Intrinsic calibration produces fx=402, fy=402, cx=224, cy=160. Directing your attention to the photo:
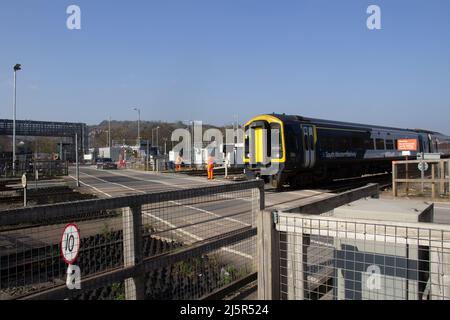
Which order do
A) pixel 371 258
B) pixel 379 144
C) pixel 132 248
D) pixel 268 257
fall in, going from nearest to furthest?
1. pixel 268 257
2. pixel 371 258
3. pixel 132 248
4. pixel 379 144

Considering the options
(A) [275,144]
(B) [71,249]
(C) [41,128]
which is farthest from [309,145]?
(C) [41,128]

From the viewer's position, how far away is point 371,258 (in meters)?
3.21

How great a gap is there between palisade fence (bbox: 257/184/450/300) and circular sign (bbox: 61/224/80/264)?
1.48 metres

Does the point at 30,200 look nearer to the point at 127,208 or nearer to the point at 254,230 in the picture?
the point at 254,230

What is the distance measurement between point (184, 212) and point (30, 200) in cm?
1346

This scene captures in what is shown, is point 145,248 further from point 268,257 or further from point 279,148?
point 279,148

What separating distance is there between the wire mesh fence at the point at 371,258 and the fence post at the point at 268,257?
0.07 metres

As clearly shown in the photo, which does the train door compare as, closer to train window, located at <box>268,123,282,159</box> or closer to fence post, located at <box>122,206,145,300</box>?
train window, located at <box>268,123,282,159</box>

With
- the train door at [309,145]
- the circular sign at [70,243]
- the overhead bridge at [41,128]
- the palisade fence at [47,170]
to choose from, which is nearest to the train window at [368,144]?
the train door at [309,145]

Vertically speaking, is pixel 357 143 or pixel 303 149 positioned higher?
pixel 357 143

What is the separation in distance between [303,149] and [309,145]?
0.67 m
